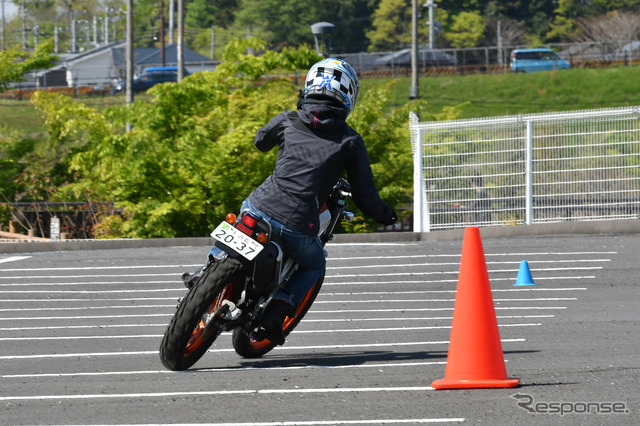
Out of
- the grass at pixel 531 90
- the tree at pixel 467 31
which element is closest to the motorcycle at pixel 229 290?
the grass at pixel 531 90

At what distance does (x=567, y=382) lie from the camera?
6184 mm

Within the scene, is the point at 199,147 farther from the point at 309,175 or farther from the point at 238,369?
the point at 238,369

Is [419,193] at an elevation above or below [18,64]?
below

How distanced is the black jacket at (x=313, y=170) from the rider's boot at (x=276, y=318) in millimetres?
483

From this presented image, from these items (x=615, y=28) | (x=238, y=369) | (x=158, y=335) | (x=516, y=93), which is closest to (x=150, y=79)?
(x=516, y=93)

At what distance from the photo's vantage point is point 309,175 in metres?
7.00

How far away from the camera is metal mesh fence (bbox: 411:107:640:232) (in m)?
17.0

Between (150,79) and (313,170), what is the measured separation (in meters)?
61.5

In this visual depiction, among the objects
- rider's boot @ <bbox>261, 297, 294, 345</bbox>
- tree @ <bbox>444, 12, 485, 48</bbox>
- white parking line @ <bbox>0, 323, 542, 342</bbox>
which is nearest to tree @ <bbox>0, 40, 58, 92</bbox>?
white parking line @ <bbox>0, 323, 542, 342</bbox>

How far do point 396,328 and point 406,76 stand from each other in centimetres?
5861

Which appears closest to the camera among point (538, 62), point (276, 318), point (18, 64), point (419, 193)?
point (276, 318)

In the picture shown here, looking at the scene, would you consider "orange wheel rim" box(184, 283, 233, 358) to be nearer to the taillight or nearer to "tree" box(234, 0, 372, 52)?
the taillight

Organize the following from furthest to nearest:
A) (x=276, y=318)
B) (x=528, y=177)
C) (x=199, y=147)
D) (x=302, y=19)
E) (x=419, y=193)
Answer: (x=302, y=19), (x=199, y=147), (x=419, y=193), (x=528, y=177), (x=276, y=318)

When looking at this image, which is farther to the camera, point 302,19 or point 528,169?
point 302,19
